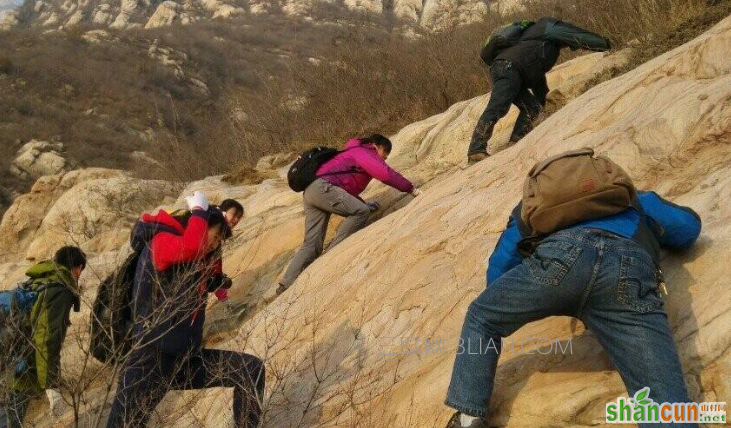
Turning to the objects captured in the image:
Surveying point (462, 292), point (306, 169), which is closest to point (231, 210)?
point (306, 169)

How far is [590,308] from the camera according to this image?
2344mm

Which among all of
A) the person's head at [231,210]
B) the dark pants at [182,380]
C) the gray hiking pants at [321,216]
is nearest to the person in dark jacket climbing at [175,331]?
the dark pants at [182,380]

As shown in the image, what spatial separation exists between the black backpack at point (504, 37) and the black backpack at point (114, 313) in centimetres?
443

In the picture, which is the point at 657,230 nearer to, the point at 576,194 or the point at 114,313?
the point at 576,194

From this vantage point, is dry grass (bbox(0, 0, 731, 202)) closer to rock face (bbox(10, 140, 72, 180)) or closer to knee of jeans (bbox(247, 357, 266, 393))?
rock face (bbox(10, 140, 72, 180))

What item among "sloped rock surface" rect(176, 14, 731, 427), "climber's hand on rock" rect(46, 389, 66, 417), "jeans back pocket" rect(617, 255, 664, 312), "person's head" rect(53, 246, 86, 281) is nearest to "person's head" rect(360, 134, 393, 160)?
"sloped rock surface" rect(176, 14, 731, 427)

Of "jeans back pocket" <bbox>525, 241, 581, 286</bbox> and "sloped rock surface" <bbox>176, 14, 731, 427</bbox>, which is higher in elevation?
"jeans back pocket" <bbox>525, 241, 581, 286</bbox>

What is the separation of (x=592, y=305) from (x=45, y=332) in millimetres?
3509

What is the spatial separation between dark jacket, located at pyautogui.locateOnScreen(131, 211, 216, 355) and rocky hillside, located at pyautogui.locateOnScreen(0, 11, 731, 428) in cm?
43

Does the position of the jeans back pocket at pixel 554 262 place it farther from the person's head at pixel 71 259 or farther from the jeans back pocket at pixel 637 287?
the person's head at pixel 71 259

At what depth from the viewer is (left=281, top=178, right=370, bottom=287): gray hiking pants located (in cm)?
635

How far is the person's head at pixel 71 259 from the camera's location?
4429mm

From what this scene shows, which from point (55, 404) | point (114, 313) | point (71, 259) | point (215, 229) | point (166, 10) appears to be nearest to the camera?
point (114, 313)

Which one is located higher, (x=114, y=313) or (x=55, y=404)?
(x=114, y=313)
